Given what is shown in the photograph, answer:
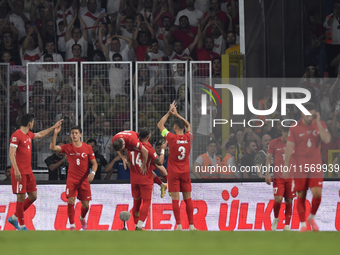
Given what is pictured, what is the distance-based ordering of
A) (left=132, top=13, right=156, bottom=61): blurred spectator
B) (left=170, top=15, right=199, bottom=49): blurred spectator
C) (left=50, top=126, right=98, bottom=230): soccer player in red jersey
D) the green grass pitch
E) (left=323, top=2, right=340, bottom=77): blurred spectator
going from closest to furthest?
1. the green grass pitch
2. (left=50, top=126, right=98, bottom=230): soccer player in red jersey
3. (left=323, top=2, right=340, bottom=77): blurred spectator
4. (left=132, top=13, right=156, bottom=61): blurred spectator
5. (left=170, top=15, right=199, bottom=49): blurred spectator

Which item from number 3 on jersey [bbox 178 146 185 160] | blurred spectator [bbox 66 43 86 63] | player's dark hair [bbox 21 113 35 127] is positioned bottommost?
number 3 on jersey [bbox 178 146 185 160]

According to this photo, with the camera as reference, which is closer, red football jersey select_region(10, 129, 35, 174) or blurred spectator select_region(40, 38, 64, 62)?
red football jersey select_region(10, 129, 35, 174)

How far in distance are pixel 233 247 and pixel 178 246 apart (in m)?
0.53

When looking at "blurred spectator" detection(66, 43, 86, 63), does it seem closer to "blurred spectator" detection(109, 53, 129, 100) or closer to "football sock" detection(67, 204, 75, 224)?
"blurred spectator" detection(109, 53, 129, 100)

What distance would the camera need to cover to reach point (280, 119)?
930 centimetres

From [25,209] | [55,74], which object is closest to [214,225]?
[25,209]

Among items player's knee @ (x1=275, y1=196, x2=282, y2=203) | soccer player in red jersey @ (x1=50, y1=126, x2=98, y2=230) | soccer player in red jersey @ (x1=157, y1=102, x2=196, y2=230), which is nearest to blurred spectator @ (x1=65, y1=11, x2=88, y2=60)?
soccer player in red jersey @ (x1=50, y1=126, x2=98, y2=230)

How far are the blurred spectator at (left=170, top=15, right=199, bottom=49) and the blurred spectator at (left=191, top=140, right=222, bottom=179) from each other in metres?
2.59

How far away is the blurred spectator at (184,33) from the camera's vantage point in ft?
34.7

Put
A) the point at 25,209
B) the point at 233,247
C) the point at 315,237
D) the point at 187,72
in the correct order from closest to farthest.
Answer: the point at 233,247, the point at 315,237, the point at 25,209, the point at 187,72

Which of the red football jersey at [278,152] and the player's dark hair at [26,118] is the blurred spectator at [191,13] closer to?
the red football jersey at [278,152]

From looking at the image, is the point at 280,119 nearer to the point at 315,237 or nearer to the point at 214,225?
the point at 214,225

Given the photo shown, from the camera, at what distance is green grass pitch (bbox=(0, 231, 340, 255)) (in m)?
4.67

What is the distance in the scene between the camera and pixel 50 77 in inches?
353
